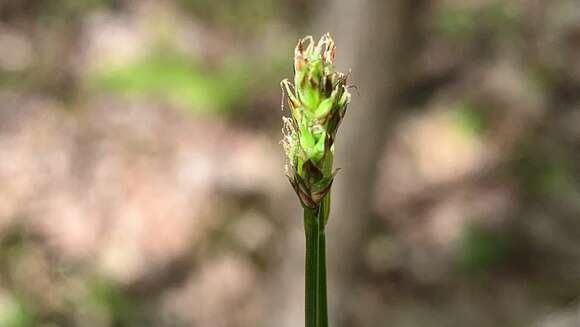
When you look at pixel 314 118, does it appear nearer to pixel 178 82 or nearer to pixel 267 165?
pixel 267 165

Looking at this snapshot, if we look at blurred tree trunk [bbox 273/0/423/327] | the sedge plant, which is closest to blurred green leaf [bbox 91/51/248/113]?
blurred tree trunk [bbox 273/0/423/327]

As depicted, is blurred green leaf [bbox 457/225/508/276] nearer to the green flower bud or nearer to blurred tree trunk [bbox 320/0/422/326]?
blurred tree trunk [bbox 320/0/422/326]

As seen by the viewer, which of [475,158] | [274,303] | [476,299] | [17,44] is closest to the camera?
[274,303]

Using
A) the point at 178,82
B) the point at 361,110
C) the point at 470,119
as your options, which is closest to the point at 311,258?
the point at 361,110

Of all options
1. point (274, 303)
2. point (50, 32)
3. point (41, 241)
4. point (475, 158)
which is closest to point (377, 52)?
point (274, 303)

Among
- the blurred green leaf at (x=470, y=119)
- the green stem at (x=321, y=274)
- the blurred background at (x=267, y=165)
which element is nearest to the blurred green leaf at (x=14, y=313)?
the blurred background at (x=267, y=165)

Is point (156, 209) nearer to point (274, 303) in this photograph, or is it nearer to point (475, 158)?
point (274, 303)

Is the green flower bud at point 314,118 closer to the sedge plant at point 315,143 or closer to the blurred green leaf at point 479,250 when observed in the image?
the sedge plant at point 315,143
